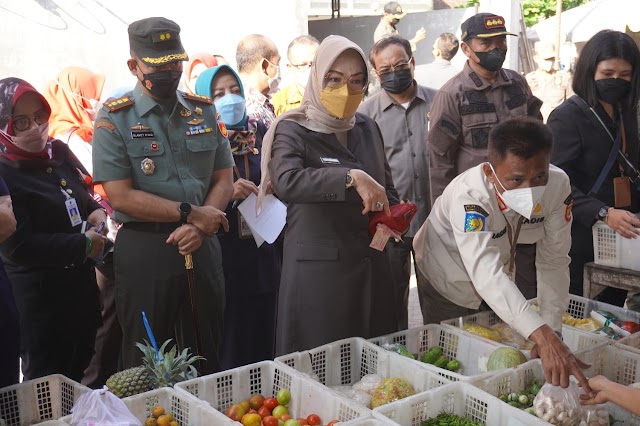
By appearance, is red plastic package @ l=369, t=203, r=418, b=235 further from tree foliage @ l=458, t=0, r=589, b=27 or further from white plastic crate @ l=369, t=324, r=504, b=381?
tree foliage @ l=458, t=0, r=589, b=27

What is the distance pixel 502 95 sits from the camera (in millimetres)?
4484

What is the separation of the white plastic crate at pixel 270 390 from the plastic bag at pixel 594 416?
2.55 feet

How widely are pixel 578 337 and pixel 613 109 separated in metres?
1.40

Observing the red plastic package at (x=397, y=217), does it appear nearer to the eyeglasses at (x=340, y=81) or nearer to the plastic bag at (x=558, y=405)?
the eyeglasses at (x=340, y=81)

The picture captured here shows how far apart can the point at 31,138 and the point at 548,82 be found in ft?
28.3

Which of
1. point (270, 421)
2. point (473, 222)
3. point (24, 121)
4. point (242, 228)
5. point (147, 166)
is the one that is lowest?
point (270, 421)

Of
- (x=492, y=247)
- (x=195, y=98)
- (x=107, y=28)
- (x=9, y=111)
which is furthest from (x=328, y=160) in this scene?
(x=107, y=28)

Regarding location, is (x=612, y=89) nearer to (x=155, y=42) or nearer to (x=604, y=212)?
(x=604, y=212)

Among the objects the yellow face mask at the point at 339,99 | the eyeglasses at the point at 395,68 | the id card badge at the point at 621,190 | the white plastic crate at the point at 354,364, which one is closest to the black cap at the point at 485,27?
the eyeglasses at the point at 395,68

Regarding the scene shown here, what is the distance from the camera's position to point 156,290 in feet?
11.3

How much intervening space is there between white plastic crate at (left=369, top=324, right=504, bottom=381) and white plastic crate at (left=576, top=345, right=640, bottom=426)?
36cm

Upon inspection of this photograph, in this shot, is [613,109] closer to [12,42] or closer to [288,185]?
[288,185]

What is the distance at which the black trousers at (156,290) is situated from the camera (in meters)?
3.44

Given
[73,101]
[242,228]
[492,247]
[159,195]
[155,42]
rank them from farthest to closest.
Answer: [73,101]
[242,228]
[159,195]
[155,42]
[492,247]
